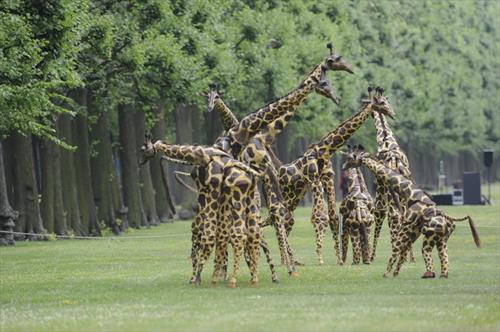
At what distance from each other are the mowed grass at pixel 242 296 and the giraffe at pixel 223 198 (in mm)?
769

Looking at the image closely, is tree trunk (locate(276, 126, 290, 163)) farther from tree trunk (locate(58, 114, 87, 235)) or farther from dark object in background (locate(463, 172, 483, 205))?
tree trunk (locate(58, 114, 87, 235))

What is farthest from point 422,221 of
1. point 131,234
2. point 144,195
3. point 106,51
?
point 144,195

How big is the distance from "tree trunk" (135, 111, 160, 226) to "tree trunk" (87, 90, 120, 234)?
4.87 meters

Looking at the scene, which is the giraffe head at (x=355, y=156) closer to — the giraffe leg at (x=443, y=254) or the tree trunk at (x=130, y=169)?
the giraffe leg at (x=443, y=254)

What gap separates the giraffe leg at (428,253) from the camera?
28.6 meters

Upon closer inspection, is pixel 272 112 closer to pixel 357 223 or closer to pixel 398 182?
pixel 398 182

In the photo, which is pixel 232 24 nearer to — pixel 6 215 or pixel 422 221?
pixel 6 215

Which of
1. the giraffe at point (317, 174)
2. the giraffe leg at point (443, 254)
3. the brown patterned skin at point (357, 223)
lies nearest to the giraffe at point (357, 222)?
the brown patterned skin at point (357, 223)

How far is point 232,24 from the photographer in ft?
206

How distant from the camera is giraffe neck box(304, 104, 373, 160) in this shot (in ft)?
103

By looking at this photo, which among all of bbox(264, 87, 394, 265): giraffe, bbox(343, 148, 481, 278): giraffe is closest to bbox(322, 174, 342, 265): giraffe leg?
bbox(264, 87, 394, 265): giraffe

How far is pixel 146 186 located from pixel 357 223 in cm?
2798

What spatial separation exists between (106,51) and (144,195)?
16.8 meters

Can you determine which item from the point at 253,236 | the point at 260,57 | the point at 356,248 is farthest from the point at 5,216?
the point at 260,57
